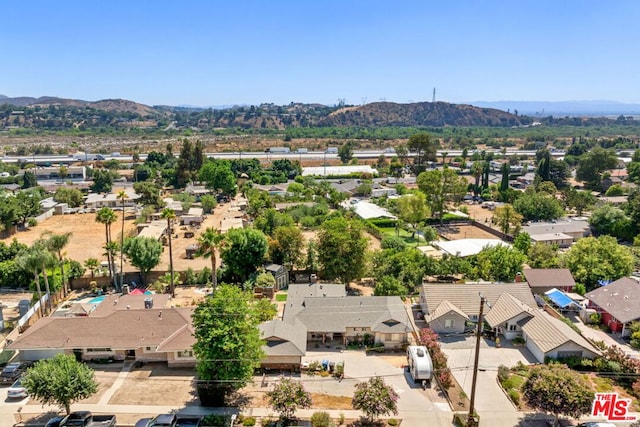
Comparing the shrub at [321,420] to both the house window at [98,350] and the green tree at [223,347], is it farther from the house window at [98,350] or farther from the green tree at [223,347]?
the house window at [98,350]

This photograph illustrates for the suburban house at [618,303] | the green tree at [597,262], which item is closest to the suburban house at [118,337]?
the suburban house at [618,303]

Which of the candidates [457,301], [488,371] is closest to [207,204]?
[457,301]

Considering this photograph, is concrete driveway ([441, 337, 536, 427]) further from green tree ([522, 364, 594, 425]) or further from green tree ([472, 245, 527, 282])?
green tree ([472, 245, 527, 282])

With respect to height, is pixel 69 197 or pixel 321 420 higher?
pixel 69 197

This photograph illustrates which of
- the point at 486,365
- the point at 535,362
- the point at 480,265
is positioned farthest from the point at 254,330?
the point at 480,265

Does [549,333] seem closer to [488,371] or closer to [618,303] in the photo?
[488,371]

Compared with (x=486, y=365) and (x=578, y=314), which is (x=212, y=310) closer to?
(x=486, y=365)
